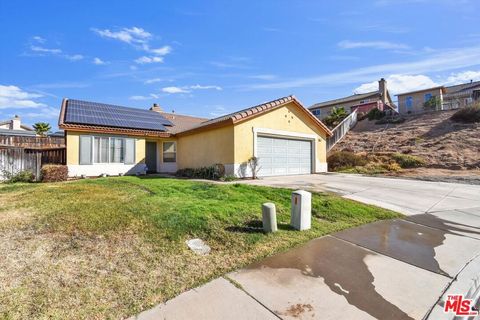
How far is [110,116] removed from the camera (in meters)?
15.7

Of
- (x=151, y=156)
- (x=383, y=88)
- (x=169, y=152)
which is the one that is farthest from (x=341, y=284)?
(x=383, y=88)

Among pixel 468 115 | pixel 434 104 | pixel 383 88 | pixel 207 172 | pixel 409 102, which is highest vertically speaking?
pixel 383 88

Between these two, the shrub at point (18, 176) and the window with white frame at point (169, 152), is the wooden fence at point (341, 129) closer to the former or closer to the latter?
the window with white frame at point (169, 152)

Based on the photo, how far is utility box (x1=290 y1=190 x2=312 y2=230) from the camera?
5152mm

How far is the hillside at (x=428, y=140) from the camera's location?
56.9 ft

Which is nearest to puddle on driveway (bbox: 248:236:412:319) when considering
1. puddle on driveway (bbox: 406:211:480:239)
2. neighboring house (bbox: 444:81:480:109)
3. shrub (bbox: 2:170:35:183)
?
puddle on driveway (bbox: 406:211:480:239)

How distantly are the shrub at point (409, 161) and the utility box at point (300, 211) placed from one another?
52.1ft

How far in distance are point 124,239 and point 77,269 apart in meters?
0.98

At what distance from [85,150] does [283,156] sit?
10777mm

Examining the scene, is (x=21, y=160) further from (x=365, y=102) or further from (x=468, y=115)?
(x=365, y=102)

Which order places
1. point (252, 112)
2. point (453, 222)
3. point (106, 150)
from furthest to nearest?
point (106, 150) → point (252, 112) → point (453, 222)

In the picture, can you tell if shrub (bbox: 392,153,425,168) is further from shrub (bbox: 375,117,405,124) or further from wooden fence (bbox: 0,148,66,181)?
wooden fence (bbox: 0,148,66,181)

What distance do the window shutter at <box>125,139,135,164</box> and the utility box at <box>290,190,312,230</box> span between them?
39.4 ft

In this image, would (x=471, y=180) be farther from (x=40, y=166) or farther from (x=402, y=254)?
(x=40, y=166)
